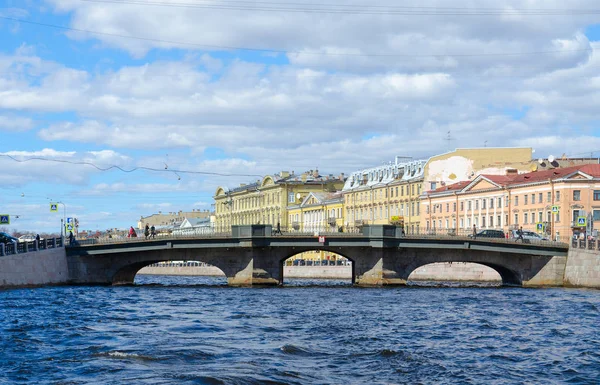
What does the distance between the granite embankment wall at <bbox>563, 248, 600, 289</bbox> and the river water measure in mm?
10485

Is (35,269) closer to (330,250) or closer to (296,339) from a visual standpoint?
(330,250)

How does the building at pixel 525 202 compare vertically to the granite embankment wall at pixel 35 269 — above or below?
above

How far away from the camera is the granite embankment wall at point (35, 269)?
5784cm

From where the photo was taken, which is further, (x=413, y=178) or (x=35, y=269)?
(x=413, y=178)

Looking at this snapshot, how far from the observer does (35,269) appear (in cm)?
6138

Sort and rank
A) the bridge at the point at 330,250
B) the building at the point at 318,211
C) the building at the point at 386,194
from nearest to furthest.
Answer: the bridge at the point at 330,250 → the building at the point at 386,194 → the building at the point at 318,211

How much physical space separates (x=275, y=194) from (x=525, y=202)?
55885mm

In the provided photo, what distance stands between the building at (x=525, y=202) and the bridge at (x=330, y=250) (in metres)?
7.88

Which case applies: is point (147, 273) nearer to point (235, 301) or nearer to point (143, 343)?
point (235, 301)

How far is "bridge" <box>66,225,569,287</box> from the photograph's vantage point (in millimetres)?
65438

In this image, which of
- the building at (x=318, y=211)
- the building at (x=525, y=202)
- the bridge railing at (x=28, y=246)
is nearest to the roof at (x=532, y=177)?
the building at (x=525, y=202)

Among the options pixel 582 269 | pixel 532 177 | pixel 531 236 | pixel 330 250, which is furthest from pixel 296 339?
pixel 532 177

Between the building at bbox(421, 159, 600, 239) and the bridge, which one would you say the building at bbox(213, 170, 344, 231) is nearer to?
the building at bbox(421, 159, 600, 239)

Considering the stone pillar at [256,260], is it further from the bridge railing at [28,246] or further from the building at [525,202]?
the building at [525,202]
